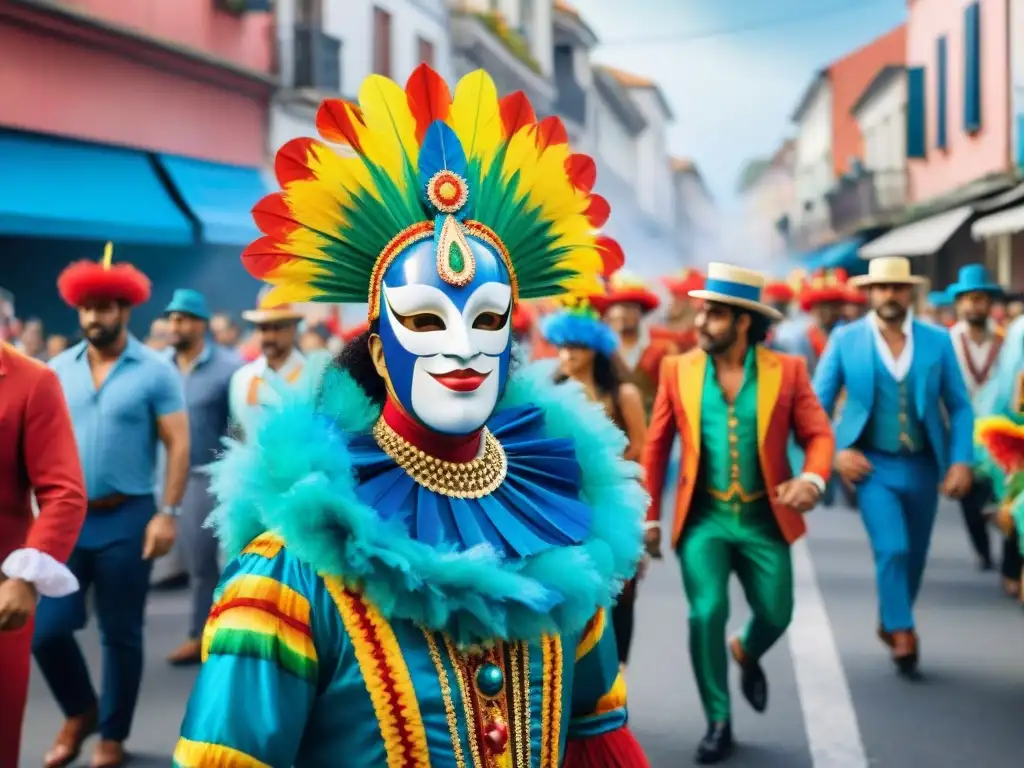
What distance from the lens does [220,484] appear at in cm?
257

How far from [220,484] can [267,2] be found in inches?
776

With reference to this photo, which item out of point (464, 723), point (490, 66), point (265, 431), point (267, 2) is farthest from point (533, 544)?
point (490, 66)

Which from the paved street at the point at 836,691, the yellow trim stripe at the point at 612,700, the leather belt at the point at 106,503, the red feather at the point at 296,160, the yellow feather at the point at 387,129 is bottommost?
the paved street at the point at 836,691

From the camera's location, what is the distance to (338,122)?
262cm

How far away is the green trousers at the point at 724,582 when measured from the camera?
6094mm

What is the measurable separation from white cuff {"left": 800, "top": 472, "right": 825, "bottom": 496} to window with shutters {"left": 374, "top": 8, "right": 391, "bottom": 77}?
68.8 ft

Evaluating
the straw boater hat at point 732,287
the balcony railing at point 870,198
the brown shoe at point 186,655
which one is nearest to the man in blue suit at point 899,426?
the straw boater hat at point 732,287

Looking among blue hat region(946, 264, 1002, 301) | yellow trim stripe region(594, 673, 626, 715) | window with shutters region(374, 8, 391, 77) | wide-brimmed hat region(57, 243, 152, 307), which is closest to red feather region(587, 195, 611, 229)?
yellow trim stripe region(594, 673, 626, 715)

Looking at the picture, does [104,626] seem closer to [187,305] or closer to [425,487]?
[187,305]

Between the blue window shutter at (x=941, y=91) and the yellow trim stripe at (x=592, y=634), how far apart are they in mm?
28862

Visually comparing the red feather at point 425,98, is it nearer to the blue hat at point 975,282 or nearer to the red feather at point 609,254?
the red feather at point 609,254

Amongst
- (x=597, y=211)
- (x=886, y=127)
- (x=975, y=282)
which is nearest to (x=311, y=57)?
(x=975, y=282)

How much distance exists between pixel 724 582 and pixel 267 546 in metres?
4.02

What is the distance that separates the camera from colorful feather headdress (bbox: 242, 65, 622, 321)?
2.63 metres
